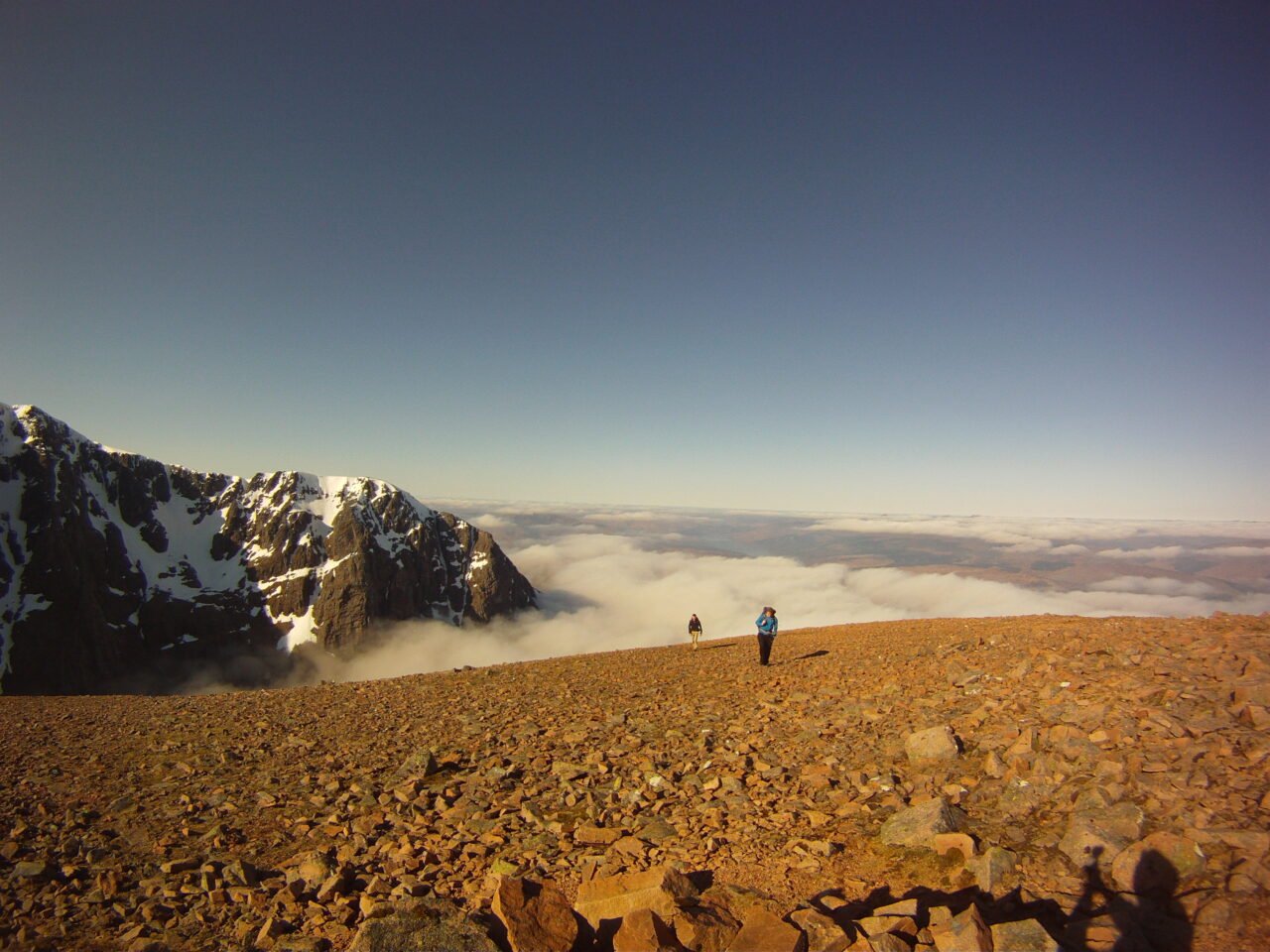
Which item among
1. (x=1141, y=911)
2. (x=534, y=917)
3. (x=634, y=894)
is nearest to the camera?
(x=1141, y=911)

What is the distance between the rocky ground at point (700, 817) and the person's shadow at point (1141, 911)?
0.08 feet

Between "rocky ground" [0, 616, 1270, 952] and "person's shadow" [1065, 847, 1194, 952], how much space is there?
0.03 metres

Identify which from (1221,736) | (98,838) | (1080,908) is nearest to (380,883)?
(98,838)

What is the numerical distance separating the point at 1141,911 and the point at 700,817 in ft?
15.4

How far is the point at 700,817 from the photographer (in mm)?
7684

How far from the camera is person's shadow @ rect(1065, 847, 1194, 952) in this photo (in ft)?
14.9

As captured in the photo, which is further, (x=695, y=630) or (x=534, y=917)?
(x=695, y=630)

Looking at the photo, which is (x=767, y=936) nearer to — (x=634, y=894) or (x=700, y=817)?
(x=634, y=894)

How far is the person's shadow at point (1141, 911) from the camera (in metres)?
4.55

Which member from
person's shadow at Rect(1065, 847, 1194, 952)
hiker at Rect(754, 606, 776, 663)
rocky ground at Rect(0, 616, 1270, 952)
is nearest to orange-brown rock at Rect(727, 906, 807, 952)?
rocky ground at Rect(0, 616, 1270, 952)

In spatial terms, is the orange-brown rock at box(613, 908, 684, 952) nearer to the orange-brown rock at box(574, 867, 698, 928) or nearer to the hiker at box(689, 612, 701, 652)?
the orange-brown rock at box(574, 867, 698, 928)

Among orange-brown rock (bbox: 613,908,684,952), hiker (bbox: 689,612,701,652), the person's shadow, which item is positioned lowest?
hiker (bbox: 689,612,701,652)

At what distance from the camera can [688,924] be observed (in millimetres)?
4844

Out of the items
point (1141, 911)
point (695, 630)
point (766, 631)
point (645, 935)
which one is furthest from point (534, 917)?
point (695, 630)
